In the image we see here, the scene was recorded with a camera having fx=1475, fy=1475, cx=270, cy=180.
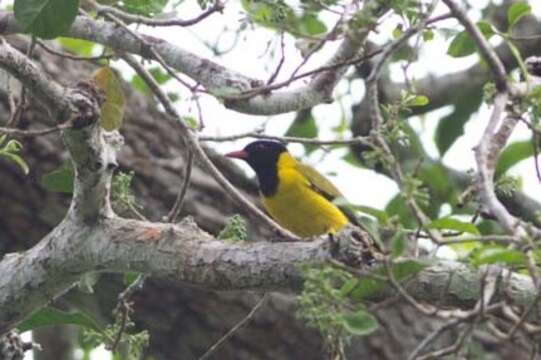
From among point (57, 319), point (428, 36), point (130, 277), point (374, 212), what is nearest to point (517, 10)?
point (428, 36)

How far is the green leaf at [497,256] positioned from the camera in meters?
2.61

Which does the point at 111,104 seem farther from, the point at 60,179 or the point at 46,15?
the point at 46,15

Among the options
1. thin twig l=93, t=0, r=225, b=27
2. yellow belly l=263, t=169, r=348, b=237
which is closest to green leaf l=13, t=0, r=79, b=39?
thin twig l=93, t=0, r=225, b=27

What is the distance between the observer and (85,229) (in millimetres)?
3596

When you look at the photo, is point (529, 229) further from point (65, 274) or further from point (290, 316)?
point (290, 316)

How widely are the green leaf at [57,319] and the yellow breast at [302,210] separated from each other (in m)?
1.42

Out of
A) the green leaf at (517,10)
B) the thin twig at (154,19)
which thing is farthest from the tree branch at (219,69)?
the green leaf at (517,10)

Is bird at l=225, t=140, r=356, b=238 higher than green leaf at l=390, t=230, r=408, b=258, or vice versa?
green leaf at l=390, t=230, r=408, b=258

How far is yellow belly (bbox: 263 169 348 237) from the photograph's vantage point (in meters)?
5.29

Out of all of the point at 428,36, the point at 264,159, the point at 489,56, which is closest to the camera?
the point at 489,56

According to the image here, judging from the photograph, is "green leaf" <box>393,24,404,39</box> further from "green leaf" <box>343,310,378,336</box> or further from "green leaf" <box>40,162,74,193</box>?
→ "green leaf" <box>343,310,378,336</box>

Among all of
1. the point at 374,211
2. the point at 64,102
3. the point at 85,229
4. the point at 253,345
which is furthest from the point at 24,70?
the point at 253,345

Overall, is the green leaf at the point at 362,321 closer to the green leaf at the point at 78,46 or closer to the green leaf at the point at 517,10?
the green leaf at the point at 517,10

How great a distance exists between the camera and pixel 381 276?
2.68m
